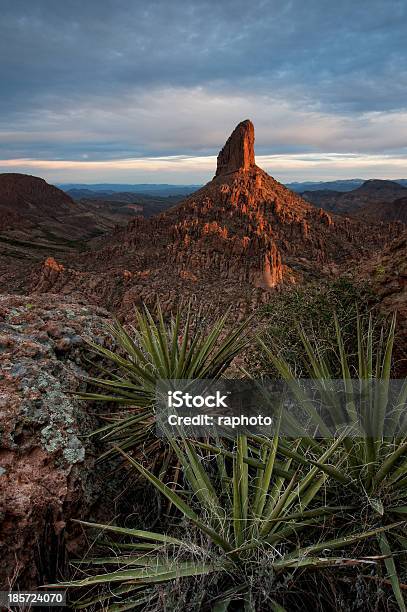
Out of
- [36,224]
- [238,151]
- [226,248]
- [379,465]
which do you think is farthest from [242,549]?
[36,224]

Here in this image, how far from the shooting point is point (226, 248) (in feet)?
185

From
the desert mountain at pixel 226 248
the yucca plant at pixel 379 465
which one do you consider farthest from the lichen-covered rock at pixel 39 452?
the desert mountain at pixel 226 248

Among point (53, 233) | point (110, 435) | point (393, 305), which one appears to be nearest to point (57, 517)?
point (110, 435)

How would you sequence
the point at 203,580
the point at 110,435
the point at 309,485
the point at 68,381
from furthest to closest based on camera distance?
the point at 68,381 < the point at 110,435 < the point at 309,485 < the point at 203,580

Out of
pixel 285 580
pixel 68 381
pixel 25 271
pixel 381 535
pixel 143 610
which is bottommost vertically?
pixel 25 271

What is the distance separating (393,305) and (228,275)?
4770 centimetres

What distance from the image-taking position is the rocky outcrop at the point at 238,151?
87438mm

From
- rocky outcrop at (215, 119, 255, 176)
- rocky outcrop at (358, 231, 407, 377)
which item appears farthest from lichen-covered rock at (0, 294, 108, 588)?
rocky outcrop at (215, 119, 255, 176)

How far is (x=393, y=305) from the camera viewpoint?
4.56m

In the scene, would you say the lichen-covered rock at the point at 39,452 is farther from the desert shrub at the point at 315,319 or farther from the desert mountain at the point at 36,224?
the desert mountain at the point at 36,224

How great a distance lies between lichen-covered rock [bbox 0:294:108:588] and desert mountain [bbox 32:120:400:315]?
36045 millimetres

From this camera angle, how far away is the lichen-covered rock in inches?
81.7

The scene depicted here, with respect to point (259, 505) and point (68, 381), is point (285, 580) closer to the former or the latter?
point (259, 505)

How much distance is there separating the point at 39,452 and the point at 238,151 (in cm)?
9228
